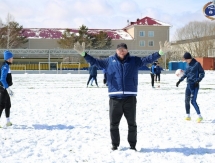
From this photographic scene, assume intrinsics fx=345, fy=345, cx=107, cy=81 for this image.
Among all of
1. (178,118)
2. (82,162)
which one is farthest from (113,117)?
(178,118)

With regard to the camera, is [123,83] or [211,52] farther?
[211,52]

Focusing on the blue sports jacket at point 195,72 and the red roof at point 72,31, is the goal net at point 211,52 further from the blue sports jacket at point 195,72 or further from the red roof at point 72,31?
the blue sports jacket at point 195,72

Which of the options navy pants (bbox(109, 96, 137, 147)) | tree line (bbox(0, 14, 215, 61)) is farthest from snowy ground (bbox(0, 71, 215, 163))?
tree line (bbox(0, 14, 215, 61))

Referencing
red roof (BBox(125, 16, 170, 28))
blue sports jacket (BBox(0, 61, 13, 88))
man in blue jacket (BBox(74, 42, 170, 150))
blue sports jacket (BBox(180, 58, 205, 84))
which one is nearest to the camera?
man in blue jacket (BBox(74, 42, 170, 150))

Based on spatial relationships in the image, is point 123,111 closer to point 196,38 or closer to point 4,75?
point 4,75

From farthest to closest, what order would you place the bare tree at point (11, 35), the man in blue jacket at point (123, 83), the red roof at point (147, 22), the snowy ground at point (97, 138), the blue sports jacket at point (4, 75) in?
the red roof at point (147, 22) → the bare tree at point (11, 35) → the blue sports jacket at point (4, 75) → the man in blue jacket at point (123, 83) → the snowy ground at point (97, 138)

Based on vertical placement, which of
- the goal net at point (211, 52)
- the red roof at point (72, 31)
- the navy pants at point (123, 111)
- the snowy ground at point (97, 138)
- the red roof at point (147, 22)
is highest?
the red roof at point (147, 22)

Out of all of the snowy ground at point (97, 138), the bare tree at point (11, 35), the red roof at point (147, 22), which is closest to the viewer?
the snowy ground at point (97, 138)

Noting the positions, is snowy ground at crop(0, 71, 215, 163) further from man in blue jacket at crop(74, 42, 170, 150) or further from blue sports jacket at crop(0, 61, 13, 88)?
blue sports jacket at crop(0, 61, 13, 88)

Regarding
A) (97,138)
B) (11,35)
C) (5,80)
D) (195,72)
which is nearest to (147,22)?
(11,35)

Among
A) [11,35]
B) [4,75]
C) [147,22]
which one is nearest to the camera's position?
[4,75]

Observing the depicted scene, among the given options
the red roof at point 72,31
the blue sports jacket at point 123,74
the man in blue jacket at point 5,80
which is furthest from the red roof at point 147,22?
the blue sports jacket at point 123,74

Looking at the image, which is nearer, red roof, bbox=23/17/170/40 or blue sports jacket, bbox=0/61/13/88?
blue sports jacket, bbox=0/61/13/88

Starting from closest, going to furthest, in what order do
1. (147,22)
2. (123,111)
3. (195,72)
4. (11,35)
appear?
(123,111) → (195,72) → (11,35) → (147,22)
